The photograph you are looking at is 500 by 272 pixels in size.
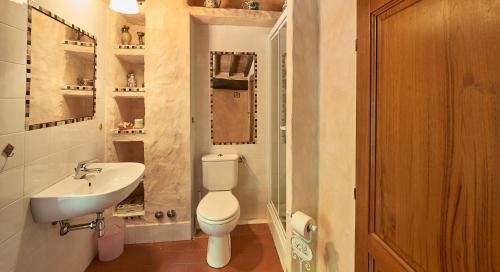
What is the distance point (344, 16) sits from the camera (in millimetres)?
1262

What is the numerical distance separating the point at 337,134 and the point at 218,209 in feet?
3.90

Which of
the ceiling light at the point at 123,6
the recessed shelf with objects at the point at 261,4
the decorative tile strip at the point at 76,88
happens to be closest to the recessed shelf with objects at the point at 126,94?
the decorative tile strip at the point at 76,88

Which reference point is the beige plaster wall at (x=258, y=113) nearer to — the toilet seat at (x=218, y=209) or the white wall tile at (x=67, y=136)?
the toilet seat at (x=218, y=209)

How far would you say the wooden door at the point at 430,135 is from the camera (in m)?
0.49

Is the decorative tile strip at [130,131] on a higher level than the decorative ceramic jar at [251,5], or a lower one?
lower

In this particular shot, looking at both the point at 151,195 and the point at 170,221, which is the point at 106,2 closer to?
the point at 151,195

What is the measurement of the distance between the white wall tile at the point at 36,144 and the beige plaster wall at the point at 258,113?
1.34m

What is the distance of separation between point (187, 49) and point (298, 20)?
3.81 ft

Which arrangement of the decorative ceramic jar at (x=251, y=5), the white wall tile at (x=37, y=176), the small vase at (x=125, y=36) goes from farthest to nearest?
the decorative ceramic jar at (x=251, y=5), the small vase at (x=125, y=36), the white wall tile at (x=37, y=176)

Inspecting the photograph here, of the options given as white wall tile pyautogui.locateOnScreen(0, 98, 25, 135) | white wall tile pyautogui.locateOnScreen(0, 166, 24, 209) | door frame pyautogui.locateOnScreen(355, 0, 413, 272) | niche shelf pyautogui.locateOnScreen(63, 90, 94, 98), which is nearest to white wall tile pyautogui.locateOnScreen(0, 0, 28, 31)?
white wall tile pyautogui.locateOnScreen(0, 98, 25, 135)

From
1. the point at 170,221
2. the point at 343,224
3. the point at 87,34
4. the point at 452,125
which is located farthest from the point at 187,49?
the point at 452,125

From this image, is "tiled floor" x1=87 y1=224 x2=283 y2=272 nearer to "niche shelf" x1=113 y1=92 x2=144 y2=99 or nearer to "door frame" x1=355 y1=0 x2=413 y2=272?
"door frame" x1=355 y1=0 x2=413 y2=272

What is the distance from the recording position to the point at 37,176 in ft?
4.56

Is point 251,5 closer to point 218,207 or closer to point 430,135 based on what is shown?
point 218,207
